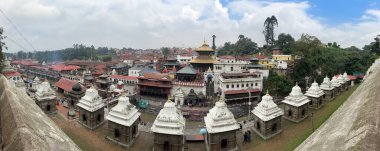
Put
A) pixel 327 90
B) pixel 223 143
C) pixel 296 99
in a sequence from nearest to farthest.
→ 1. pixel 223 143
2. pixel 296 99
3. pixel 327 90

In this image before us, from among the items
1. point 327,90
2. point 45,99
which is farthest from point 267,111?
point 45,99

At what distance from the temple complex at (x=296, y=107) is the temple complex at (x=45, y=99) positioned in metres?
19.8

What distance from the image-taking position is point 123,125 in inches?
675

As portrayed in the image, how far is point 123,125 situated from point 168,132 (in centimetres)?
328

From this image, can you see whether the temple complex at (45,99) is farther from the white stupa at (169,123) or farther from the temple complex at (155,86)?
the temple complex at (155,86)

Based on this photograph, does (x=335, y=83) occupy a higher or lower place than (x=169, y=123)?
higher

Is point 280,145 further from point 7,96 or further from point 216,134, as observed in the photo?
point 7,96

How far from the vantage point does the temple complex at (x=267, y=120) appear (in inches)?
727

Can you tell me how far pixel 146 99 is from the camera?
3362 centimetres

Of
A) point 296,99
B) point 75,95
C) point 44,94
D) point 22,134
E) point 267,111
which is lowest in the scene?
point 267,111

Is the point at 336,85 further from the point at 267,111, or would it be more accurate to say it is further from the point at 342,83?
the point at 267,111

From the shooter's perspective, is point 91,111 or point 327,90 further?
point 327,90

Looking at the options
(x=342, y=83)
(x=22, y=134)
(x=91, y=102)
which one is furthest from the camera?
(x=342, y=83)

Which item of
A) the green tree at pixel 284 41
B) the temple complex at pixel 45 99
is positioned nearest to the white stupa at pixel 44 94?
the temple complex at pixel 45 99
